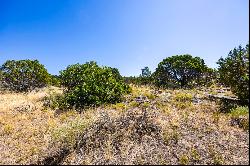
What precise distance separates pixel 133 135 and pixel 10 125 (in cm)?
962

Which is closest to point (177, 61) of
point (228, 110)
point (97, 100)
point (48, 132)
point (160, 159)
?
point (97, 100)

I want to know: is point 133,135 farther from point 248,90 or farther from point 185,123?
point 248,90

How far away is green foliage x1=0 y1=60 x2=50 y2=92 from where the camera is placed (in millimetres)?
40281

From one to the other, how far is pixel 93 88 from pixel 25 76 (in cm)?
1734

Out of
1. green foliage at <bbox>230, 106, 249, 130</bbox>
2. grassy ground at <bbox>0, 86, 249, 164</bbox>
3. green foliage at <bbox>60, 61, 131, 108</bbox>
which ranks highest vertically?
green foliage at <bbox>60, 61, 131, 108</bbox>

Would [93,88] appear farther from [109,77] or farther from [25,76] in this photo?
[25,76]

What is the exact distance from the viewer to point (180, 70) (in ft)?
128

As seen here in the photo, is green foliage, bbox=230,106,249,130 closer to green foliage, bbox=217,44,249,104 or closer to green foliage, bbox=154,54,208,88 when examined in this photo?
green foliage, bbox=217,44,249,104

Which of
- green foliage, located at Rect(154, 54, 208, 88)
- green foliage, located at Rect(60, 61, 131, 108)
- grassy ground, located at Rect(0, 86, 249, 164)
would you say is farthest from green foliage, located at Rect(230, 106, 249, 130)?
green foliage, located at Rect(154, 54, 208, 88)

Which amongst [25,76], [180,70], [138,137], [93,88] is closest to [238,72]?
[138,137]

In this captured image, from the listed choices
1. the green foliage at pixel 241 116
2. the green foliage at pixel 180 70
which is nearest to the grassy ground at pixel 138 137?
the green foliage at pixel 241 116

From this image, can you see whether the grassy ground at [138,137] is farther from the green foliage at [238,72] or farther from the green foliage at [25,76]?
the green foliage at [25,76]

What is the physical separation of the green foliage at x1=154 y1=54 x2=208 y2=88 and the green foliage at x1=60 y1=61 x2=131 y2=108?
10.9m

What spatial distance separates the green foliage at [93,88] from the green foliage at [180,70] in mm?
10915
